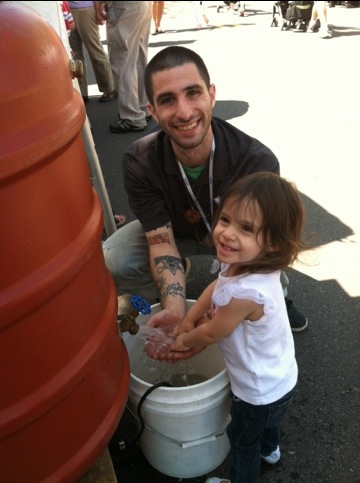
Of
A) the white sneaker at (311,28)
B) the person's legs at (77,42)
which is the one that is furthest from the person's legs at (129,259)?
the white sneaker at (311,28)

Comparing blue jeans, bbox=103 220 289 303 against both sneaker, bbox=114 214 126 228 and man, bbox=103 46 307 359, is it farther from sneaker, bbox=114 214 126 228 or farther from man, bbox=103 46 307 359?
sneaker, bbox=114 214 126 228

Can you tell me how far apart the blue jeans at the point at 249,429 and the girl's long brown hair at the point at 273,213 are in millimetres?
424

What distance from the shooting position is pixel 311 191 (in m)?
3.24

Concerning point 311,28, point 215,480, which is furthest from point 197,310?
A: point 311,28

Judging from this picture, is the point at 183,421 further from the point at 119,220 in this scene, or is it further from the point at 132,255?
the point at 119,220

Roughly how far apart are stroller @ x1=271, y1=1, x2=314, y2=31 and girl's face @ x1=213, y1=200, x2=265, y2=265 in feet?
27.9

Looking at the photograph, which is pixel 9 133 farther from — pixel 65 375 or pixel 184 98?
pixel 184 98

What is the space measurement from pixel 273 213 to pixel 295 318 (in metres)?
1.06

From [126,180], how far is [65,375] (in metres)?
1.06

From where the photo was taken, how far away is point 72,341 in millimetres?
1042

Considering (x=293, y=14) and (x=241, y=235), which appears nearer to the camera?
(x=241, y=235)

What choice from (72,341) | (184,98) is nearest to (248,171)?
(184,98)

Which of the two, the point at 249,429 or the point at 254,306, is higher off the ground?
the point at 254,306

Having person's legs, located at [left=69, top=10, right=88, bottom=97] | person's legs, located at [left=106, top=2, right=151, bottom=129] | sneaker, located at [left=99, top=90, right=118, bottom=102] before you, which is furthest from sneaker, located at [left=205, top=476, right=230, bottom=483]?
sneaker, located at [left=99, top=90, right=118, bottom=102]
